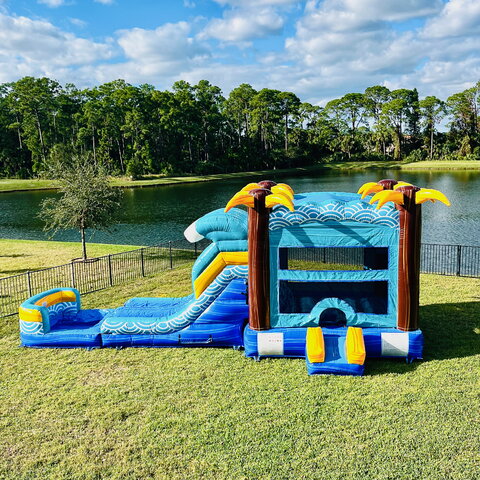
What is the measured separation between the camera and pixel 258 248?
912 cm

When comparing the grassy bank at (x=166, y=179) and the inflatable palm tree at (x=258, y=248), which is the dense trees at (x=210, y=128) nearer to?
the grassy bank at (x=166, y=179)

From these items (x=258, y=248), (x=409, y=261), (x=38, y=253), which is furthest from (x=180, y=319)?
(x=38, y=253)

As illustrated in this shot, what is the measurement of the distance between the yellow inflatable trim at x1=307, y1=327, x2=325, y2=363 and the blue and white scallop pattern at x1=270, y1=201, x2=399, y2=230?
2168 mm

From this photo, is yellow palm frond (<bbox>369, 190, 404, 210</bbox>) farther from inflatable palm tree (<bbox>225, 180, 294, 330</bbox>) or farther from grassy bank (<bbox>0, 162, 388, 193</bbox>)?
grassy bank (<bbox>0, 162, 388, 193</bbox>)

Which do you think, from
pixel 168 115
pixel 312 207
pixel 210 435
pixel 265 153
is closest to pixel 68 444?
pixel 210 435

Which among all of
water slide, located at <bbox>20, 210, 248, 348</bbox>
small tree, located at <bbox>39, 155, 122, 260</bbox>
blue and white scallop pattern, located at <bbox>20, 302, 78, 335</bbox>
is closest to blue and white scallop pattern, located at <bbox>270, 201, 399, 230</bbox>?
water slide, located at <bbox>20, 210, 248, 348</bbox>

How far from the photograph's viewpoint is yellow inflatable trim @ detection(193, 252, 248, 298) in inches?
381

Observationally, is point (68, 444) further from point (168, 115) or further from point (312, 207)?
point (168, 115)

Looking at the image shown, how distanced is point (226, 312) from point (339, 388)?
2.88 m

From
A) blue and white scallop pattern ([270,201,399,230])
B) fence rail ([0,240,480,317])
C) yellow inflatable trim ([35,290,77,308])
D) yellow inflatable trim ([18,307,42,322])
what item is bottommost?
fence rail ([0,240,480,317])

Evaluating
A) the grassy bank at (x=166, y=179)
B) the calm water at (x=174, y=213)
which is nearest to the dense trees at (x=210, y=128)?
the grassy bank at (x=166, y=179)

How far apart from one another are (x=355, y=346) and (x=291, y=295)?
1996 millimetres

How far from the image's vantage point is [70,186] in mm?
19484

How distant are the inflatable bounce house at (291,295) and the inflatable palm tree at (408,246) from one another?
19 millimetres
